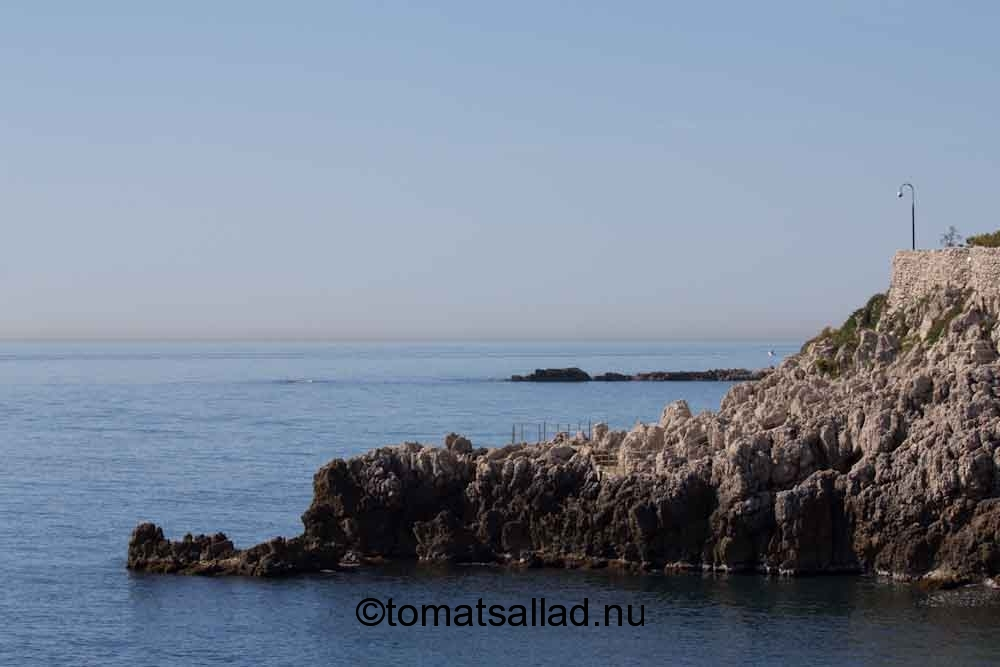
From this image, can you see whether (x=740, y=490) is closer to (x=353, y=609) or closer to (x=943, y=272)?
(x=353, y=609)

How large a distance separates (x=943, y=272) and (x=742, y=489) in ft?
56.9

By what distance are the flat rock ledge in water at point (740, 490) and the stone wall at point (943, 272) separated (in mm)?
903

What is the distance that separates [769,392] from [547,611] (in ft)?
51.9

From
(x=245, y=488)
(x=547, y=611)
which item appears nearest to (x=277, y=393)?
(x=245, y=488)

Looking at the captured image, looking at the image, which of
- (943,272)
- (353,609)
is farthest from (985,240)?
(353,609)

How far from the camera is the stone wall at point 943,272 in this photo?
224ft

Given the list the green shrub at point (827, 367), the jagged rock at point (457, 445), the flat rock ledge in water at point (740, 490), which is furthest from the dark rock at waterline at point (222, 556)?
the green shrub at point (827, 367)

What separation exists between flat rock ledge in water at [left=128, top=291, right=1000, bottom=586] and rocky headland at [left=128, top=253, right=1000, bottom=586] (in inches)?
2.6

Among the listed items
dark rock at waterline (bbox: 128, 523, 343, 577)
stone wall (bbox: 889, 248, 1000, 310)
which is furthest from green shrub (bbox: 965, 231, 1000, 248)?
dark rock at waterline (bbox: 128, 523, 343, 577)

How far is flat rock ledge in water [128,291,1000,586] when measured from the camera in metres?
58.3

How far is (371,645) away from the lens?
5438 centimetres

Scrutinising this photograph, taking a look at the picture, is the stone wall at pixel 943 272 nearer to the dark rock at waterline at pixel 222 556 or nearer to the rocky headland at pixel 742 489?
the rocky headland at pixel 742 489

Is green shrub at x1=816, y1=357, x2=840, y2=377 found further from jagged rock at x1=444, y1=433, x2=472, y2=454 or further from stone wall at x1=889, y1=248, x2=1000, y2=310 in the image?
jagged rock at x1=444, y1=433, x2=472, y2=454

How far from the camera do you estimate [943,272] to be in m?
72.3
